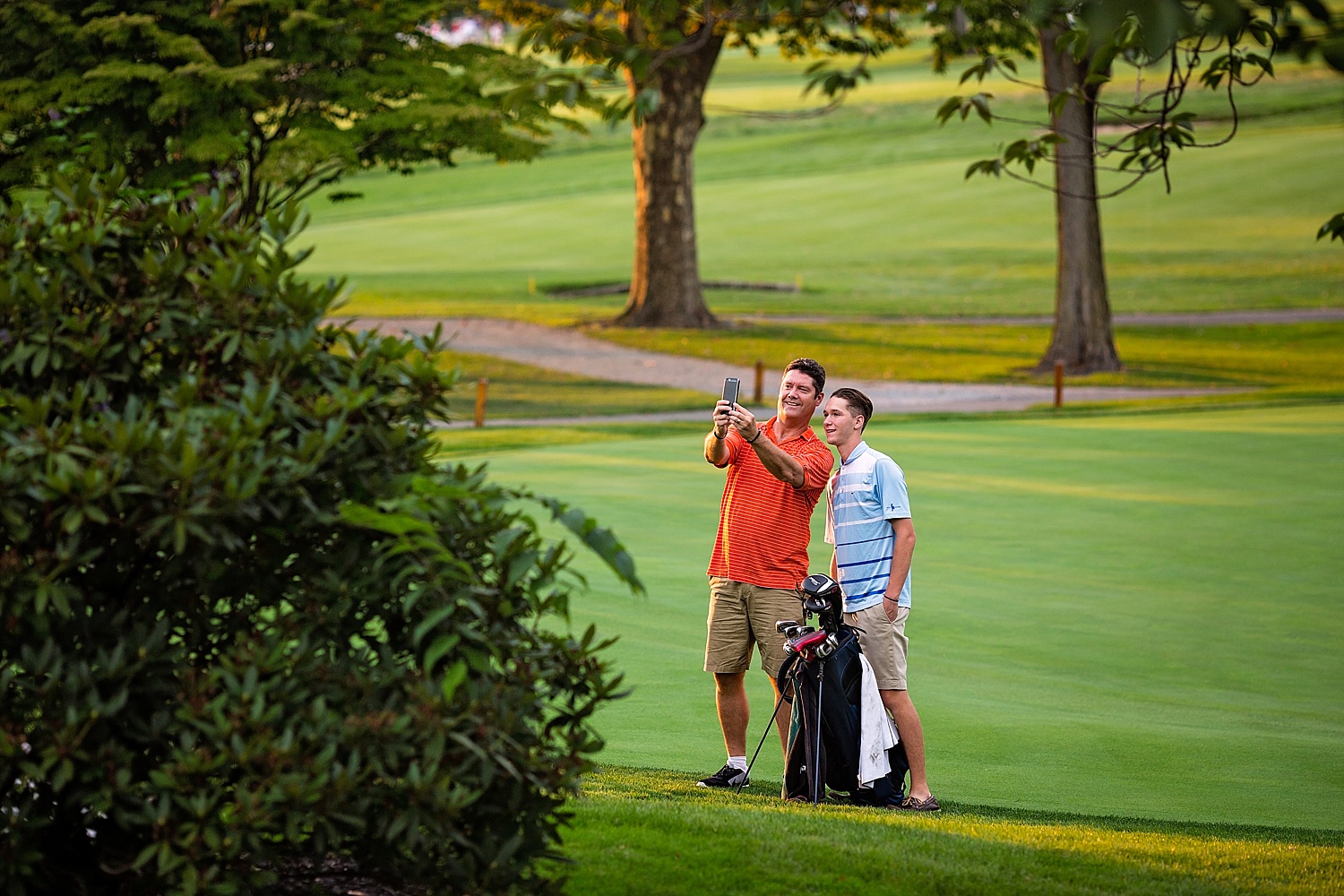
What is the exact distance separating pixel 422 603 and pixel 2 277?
1461 millimetres

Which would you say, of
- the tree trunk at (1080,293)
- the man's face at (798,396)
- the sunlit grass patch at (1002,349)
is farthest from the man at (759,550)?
the tree trunk at (1080,293)

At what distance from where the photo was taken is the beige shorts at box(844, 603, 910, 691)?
6516mm

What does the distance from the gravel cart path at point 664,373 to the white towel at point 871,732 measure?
1784 centimetres

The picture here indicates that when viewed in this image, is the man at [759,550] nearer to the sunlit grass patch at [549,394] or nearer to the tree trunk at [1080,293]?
the sunlit grass patch at [549,394]

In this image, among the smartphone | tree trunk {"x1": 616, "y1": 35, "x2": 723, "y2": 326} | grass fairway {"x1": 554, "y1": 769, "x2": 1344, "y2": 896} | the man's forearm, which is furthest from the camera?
tree trunk {"x1": 616, "y1": 35, "x2": 723, "y2": 326}

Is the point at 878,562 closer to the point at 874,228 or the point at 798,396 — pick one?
the point at 798,396

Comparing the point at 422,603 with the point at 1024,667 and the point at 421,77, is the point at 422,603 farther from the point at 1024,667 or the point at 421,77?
the point at 421,77

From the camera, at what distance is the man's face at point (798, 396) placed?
6.62 metres

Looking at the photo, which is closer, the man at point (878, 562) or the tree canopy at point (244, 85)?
the man at point (878, 562)

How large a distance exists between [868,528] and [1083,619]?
4.37 m

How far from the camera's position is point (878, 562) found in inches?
258

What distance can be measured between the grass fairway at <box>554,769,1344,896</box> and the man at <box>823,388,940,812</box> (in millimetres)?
593

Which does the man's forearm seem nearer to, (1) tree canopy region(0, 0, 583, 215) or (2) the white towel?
(2) the white towel

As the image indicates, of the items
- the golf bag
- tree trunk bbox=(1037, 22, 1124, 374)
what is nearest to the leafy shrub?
the golf bag
